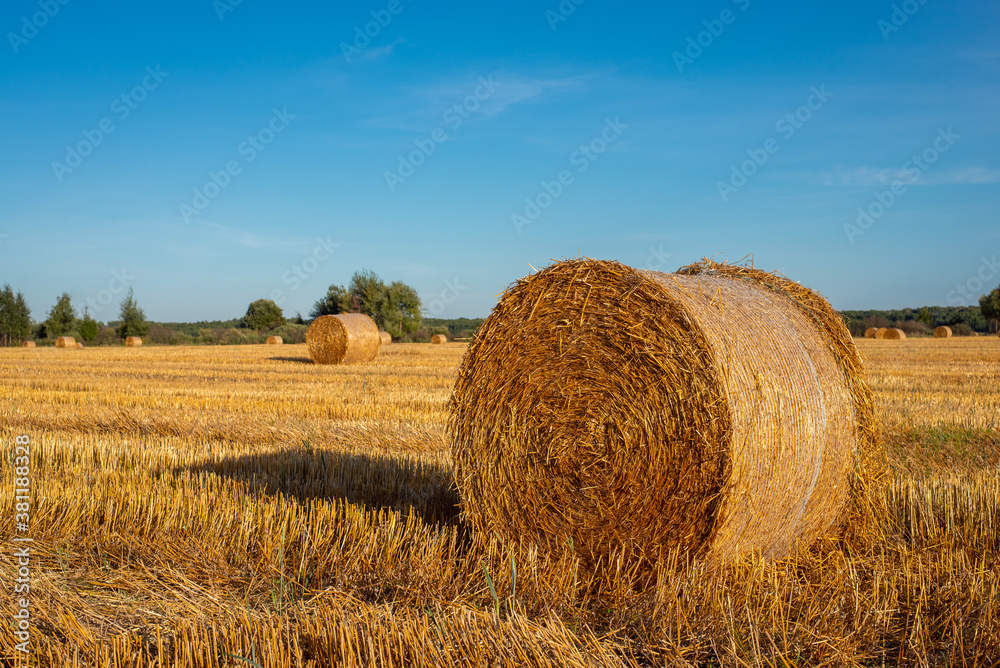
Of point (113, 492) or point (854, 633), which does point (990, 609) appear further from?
point (113, 492)

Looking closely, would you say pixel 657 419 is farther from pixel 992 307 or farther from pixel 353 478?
pixel 992 307

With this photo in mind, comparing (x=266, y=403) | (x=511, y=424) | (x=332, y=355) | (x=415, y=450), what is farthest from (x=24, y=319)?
(x=511, y=424)

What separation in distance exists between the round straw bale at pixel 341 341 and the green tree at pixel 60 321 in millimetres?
36064

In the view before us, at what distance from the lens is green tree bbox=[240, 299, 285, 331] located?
56531 mm

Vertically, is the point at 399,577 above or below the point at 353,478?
below

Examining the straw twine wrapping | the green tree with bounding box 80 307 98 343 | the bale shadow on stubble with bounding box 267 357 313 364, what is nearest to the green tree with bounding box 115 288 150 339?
the green tree with bounding box 80 307 98 343

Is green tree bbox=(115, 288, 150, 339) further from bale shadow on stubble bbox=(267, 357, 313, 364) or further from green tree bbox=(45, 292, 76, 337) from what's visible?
bale shadow on stubble bbox=(267, 357, 313, 364)

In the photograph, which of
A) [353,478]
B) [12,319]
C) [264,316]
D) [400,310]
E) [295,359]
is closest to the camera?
[353,478]

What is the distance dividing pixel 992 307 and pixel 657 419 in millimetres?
61348

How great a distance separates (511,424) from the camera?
4355 millimetres

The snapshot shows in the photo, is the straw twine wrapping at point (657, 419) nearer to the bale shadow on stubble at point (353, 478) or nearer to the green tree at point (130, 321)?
the bale shadow on stubble at point (353, 478)

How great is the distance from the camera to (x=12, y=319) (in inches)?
1781

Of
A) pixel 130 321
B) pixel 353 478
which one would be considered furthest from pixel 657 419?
pixel 130 321

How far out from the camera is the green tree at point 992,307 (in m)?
53.4
